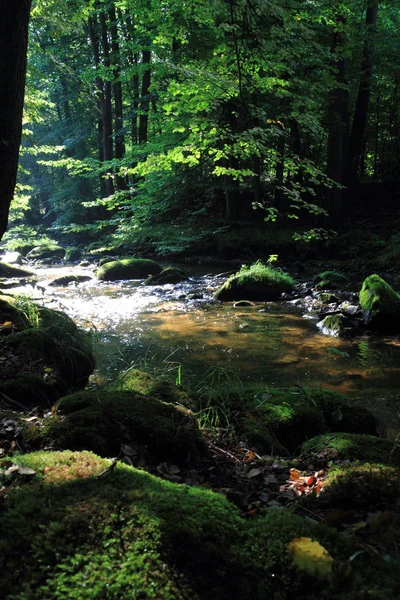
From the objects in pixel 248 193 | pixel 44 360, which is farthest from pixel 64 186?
pixel 44 360

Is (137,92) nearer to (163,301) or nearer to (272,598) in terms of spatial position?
(163,301)

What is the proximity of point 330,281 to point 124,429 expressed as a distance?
10331 millimetres

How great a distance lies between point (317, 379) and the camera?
6.31 meters

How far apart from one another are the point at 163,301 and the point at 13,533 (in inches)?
401

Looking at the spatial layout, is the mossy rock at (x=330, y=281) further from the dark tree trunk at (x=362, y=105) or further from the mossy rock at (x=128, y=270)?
the dark tree trunk at (x=362, y=105)

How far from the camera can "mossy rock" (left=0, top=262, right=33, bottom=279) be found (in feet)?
53.5

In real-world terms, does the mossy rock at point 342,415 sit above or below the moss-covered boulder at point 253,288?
below

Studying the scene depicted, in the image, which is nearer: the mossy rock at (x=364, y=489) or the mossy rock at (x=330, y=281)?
the mossy rock at (x=364, y=489)

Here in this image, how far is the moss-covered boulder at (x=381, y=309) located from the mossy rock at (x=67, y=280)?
1010cm

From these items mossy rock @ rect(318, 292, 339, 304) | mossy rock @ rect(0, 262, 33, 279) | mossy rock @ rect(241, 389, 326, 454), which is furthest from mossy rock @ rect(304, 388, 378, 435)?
mossy rock @ rect(0, 262, 33, 279)

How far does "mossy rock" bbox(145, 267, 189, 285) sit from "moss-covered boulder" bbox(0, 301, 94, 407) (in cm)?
762

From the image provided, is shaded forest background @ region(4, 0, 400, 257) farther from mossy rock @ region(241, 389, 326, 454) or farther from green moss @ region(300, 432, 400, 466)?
green moss @ region(300, 432, 400, 466)

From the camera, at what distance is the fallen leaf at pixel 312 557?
1.64 meters

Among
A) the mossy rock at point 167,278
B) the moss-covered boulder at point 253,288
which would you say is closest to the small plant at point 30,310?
the moss-covered boulder at point 253,288
